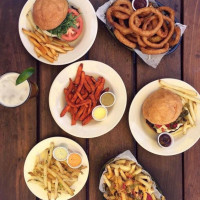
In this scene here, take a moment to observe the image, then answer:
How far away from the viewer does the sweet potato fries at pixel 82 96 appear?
219 cm

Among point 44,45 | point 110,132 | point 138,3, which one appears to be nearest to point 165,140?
point 110,132

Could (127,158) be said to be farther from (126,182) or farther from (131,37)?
(131,37)

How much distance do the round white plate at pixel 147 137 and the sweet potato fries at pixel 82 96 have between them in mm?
273

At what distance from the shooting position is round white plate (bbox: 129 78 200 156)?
86.1 inches

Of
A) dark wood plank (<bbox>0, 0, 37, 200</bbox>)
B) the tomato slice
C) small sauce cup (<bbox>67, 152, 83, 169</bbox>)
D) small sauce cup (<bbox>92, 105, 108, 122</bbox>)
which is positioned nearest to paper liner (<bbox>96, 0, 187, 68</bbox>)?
the tomato slice

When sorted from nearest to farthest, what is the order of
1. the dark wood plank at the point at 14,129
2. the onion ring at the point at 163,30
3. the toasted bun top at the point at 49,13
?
1. the toasted bun top at the point at 49,13
2. the onion ring at the point at 163,30
3. the dark wood plank at the point at 14,129

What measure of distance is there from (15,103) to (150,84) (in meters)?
0.94

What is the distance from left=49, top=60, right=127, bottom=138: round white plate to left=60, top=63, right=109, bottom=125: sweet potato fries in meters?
0.03

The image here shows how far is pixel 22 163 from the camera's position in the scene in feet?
7.45

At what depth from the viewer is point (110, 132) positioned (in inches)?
89.3

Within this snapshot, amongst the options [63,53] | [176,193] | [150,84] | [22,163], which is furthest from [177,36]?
[22,163]

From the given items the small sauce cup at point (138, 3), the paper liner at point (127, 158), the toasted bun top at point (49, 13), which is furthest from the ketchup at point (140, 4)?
the paper liner at point (127, 158)

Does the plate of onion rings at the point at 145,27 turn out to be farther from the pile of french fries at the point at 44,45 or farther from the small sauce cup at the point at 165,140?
the small sauce cup at the point at 165,140

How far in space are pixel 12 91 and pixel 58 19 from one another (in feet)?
1.89
